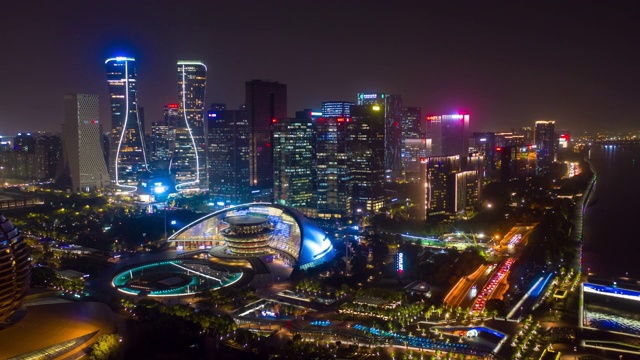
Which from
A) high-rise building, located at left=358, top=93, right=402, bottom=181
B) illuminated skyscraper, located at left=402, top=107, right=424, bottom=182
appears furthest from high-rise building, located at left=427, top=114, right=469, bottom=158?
high-rise building, located at left=358, top=93, right=402, bottom=181

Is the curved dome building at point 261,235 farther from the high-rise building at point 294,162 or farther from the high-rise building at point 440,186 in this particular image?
the high-rise building at point 294,162

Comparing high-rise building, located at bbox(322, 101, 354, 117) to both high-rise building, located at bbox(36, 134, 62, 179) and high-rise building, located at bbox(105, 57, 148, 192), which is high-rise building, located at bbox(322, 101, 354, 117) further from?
high-rise building, located at bbox(36, 134, 62, 179)

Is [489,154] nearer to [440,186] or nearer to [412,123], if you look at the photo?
[412,123]

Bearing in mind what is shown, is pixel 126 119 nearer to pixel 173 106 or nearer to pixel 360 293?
pixel 173 106

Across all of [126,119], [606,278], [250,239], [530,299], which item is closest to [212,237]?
[250,239]

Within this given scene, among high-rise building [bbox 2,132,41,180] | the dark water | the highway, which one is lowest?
the highway

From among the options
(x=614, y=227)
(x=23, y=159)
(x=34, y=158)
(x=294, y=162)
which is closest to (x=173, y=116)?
(x=34, y=158)

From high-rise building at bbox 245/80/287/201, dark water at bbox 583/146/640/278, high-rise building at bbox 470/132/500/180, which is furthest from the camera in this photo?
high-rise building at bbox 470/132/500/180
